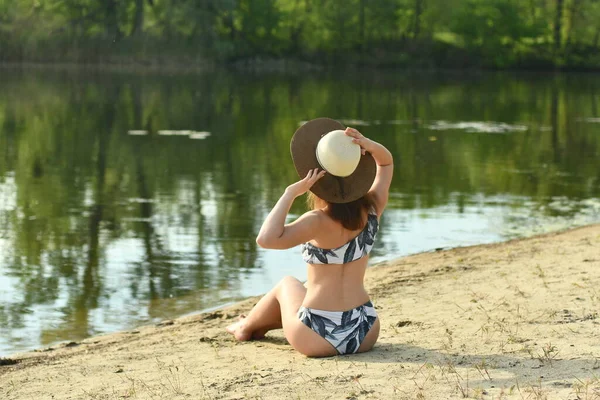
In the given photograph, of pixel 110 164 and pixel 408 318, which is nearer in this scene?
pixel 408 318

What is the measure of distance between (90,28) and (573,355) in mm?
59780

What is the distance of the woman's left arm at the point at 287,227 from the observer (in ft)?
16.5

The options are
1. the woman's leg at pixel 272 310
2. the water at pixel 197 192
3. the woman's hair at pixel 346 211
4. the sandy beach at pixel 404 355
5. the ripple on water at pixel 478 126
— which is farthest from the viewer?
the ripple on water at pixel 478 126

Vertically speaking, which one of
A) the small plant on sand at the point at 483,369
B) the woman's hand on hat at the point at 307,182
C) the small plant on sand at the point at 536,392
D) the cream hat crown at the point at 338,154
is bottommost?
the small plant on sand at the point at 483,369

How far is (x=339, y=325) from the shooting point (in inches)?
213

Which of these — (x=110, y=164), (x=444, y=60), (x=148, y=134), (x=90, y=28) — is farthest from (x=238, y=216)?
(x=444, y=60)

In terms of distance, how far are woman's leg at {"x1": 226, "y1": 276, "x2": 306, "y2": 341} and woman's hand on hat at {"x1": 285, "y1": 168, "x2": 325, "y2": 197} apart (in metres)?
0.78

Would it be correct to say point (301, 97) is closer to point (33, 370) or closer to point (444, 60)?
point (33, 370)

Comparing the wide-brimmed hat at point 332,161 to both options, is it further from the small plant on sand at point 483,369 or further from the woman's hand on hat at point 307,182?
the small plant on sand at point 483,369

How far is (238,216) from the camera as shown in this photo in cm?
1212

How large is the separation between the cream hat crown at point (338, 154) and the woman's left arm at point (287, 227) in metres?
0.07

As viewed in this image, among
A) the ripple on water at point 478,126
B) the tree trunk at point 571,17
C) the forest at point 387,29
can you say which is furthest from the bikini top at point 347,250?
the tree trunk at point 571,17

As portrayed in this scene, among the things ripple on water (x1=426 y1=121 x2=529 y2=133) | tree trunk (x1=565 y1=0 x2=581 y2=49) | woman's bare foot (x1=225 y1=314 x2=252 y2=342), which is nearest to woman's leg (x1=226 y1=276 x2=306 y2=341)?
woman's bare foot (x1=225 y1=314 x2=252 y2=342)

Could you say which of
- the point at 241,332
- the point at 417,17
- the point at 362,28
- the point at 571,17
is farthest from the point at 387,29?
the point at 241,332
